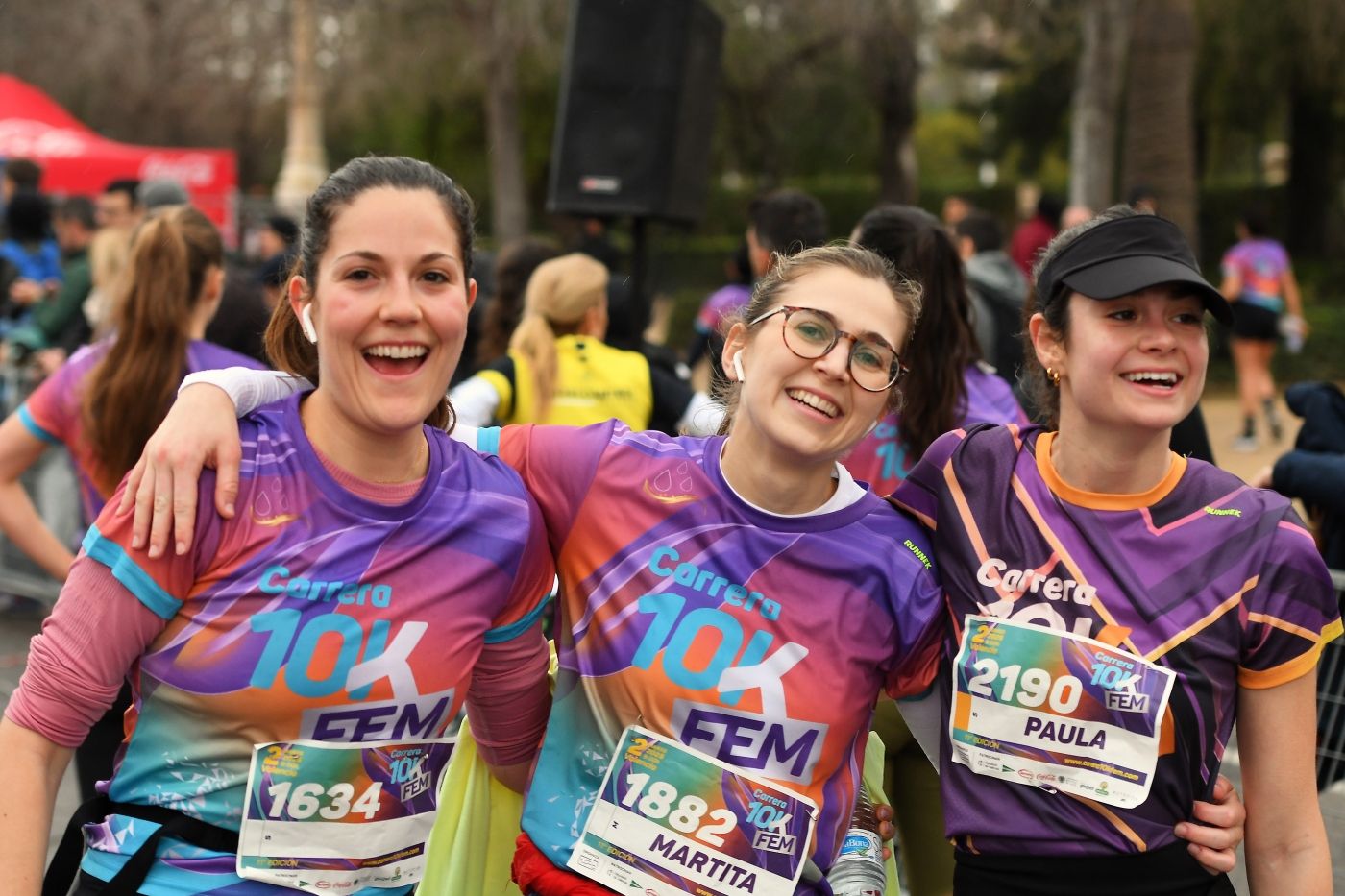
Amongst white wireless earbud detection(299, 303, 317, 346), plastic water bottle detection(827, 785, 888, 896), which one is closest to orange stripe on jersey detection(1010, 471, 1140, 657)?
plastic water bottle detection(827, 785, 888, 896)

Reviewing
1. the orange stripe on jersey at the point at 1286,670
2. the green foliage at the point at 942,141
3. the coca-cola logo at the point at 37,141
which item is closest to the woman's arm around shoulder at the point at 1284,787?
the orange stripe on jersey at the point at 1286,670

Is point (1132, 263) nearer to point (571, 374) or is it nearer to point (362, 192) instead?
point (362, 192)

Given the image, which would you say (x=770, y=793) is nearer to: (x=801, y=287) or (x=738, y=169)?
(x=801, y=287)

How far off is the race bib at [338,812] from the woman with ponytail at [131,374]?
1.92 meters

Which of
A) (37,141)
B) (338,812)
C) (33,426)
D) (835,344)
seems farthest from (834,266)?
(37,141)

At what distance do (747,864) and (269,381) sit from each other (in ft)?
3.88

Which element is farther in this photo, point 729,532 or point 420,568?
point 729,532

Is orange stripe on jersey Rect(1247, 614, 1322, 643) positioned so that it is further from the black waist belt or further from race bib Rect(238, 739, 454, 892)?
the black waist belt

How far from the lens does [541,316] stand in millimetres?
5680

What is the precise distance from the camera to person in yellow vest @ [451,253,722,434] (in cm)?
541

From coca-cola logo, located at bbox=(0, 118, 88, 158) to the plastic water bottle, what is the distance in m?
19.0

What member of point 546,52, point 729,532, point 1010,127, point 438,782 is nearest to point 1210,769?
point 729,532

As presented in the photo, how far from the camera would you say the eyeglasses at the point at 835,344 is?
263 cm

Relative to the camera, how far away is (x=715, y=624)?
2568 mm
